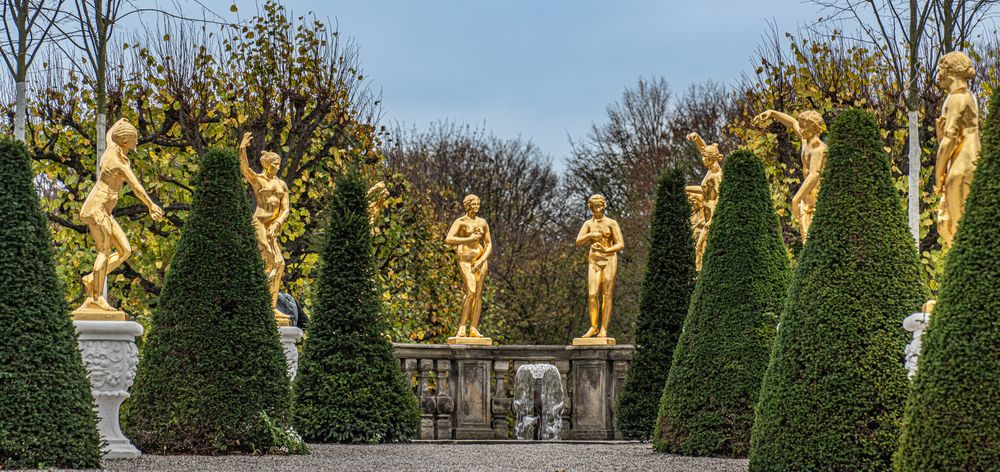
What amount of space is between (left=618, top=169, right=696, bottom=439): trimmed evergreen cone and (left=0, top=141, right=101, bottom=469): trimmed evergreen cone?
757 cm

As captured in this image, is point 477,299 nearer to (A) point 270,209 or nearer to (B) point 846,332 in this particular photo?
(A) point 270,209

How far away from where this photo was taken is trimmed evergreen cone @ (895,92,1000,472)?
6.41 meters

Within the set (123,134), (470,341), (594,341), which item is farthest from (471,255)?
(123,134)

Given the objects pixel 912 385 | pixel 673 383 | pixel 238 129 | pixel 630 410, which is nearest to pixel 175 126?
pixel 238 129

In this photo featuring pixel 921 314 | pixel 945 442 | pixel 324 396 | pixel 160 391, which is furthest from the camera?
pixel 324 396

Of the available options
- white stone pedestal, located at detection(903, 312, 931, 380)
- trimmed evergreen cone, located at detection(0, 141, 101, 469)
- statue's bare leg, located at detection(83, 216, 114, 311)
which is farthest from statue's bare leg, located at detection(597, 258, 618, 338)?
trimmed evergreen cone, located at detection(0, 141, 101, 469)

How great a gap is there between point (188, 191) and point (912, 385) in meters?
13.2

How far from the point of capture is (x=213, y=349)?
35.2ft

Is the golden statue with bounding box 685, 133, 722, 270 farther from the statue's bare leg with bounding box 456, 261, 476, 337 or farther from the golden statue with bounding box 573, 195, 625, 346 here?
the statue's bare leg with bounding box 456, 261, 476, 337

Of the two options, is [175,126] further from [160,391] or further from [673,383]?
[673,383]

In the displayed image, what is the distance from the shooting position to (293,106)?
1856cm

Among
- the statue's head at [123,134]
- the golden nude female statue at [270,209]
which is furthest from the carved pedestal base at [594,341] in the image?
the statue's head at [123,134]

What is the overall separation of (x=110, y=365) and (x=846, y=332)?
19.1 feet

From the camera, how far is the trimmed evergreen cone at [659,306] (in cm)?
1479
